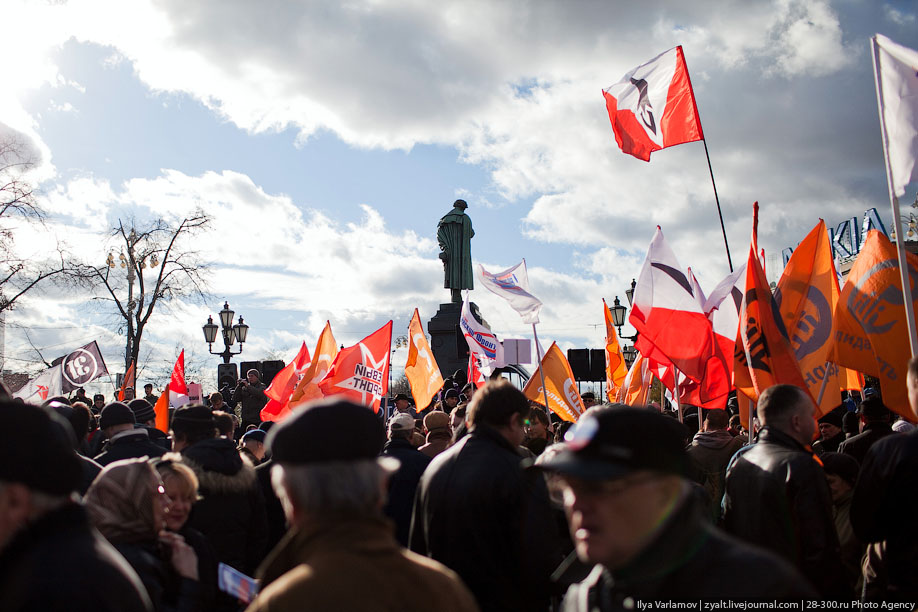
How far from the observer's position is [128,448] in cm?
538

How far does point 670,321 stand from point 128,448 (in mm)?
5622

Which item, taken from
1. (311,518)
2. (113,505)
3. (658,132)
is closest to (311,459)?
(311,518)

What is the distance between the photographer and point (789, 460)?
4.04m

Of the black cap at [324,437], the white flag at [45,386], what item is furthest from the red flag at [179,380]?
the black cap at [324,437]

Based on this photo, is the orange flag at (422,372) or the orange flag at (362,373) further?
the orange flag at (422,372)

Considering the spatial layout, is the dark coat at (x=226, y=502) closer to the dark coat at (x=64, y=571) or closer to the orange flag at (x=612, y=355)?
the dark coat at (x=64, y=571)

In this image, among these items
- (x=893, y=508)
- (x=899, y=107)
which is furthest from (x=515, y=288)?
(x=893, y=508)

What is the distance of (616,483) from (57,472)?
155 cm

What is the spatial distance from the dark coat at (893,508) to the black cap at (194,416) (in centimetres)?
401

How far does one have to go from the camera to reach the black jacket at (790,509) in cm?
389

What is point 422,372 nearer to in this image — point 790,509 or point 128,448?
point 128,448

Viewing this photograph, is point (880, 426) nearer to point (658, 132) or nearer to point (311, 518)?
point (658, 132)

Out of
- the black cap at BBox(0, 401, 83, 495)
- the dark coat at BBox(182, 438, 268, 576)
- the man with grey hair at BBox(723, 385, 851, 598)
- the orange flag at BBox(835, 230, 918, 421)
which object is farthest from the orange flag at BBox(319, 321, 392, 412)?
the black cap at BBox(0, 401, 83, 495)

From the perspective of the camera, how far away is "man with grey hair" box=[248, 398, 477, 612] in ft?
6.17
